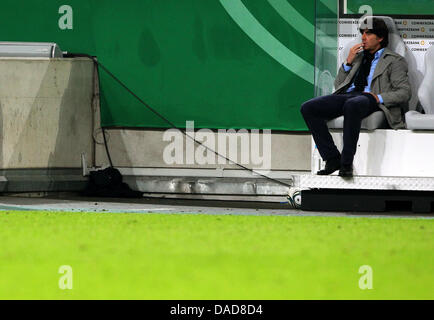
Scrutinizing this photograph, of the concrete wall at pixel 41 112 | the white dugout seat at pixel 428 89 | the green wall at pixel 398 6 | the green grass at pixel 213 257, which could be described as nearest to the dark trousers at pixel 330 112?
the white dugout seat at pixel 428 89

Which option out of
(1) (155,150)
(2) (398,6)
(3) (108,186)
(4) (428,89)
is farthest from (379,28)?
(3) (108,186)

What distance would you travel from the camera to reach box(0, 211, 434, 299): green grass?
469cm

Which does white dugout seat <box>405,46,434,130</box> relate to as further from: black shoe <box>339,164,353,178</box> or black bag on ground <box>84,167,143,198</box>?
black bag on ground <box>84,167,143,198</box>

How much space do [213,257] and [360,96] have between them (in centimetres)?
368

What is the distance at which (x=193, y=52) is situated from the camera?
10805 mm

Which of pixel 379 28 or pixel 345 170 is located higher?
pixel 379 28

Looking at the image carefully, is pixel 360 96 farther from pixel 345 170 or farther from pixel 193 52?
pixel 193 52

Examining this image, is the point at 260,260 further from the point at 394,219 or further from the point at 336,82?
the point at 336,82

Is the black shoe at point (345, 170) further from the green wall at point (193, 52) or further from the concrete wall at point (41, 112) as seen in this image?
the concrete wall at point (41, 112)

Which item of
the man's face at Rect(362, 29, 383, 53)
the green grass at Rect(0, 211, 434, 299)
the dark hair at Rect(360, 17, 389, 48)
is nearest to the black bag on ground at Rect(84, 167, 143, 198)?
the green grass at Rect(0, 211, 434, 299)

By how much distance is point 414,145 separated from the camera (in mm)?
8969

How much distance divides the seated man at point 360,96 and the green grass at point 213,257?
1220mm
